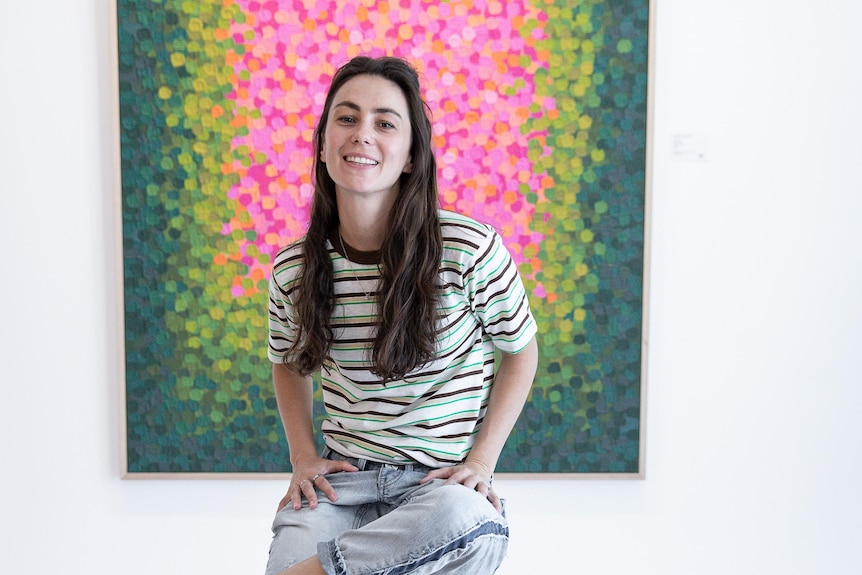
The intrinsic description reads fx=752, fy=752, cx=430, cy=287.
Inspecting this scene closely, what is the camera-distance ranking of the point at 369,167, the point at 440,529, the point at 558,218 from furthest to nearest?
the point at 558,218 < the point at 369,167 < the point at 440,529

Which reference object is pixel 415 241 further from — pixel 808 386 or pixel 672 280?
pixel 808 386

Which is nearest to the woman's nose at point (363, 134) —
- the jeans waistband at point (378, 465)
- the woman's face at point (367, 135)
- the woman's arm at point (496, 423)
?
the woman's face at point (367, 135)

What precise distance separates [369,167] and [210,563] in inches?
48.0

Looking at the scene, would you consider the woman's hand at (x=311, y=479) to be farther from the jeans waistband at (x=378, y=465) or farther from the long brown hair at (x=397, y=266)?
the long brown hair at (x=397, y=266)

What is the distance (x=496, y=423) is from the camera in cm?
134

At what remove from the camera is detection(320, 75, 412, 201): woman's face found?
51.2 inches

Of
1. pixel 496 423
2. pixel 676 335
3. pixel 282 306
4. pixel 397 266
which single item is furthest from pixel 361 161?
pixel 676 335

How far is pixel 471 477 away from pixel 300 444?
351 millimetres

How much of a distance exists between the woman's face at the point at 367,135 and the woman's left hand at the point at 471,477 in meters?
0.50

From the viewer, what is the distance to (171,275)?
1872 mm

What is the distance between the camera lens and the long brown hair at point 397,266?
4.26 ft

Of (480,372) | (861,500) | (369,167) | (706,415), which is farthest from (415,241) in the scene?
(861,500)

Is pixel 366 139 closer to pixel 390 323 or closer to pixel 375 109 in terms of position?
pixel 375 109

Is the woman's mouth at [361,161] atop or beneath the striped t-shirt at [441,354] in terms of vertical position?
atop
